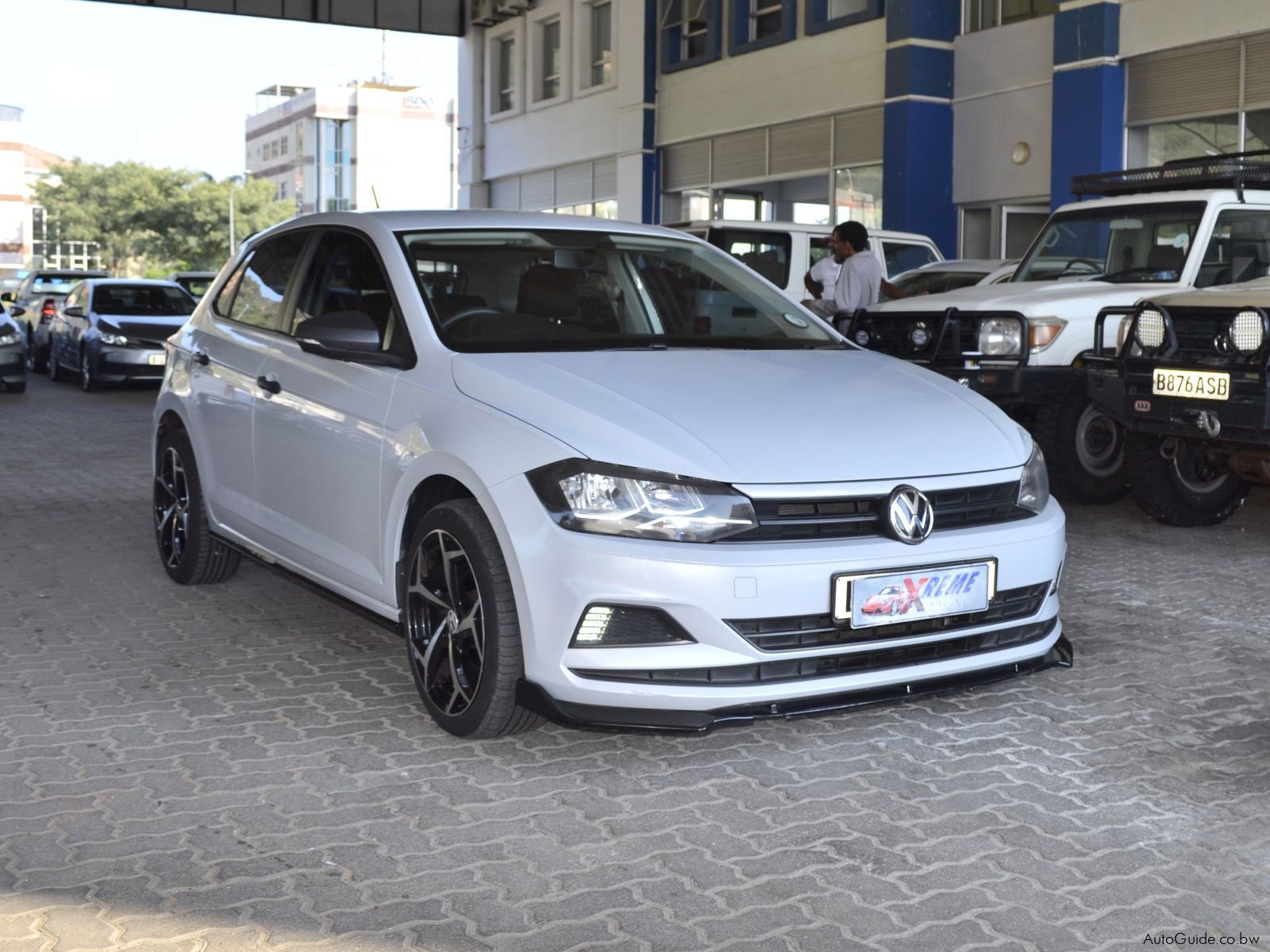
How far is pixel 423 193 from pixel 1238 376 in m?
115

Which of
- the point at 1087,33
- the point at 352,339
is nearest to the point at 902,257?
the point at 1087,33

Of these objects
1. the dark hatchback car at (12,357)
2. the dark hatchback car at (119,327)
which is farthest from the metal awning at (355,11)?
the dark hatchback car at (12,357)

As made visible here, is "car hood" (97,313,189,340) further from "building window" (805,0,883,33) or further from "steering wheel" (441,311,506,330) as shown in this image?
"steering wheel" (441,311,506,330)

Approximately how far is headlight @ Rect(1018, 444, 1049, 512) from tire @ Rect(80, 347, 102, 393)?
17320 mm

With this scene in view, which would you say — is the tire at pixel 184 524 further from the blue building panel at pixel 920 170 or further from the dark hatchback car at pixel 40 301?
the dark hatchback car at pixel 40 301

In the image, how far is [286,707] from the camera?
4.91 meters

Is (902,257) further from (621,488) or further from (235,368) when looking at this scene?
(621,488)

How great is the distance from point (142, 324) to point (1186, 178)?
1491 centimetres

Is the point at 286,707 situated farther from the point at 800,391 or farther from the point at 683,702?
the point at 800,391

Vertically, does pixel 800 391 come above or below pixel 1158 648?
above

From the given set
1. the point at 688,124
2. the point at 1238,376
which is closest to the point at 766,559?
the point at 1238,376

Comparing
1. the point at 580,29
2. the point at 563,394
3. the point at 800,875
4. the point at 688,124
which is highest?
the point at 580,29

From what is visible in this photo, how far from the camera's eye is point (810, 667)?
159 inches

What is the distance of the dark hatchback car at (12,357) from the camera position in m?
18.9
